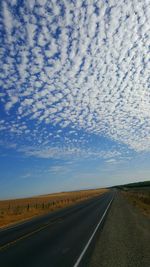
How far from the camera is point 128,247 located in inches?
463

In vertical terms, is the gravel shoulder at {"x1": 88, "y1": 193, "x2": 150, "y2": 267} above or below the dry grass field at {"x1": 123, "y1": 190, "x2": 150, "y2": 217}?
below

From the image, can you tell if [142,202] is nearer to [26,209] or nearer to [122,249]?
[26,209]

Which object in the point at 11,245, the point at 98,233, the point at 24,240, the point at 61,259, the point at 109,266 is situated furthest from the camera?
the point at 98,233

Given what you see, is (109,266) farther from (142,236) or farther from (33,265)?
(142,236)

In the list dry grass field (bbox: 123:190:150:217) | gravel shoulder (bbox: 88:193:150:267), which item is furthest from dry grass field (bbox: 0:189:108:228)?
gravel shoulder (bbox: 88:193:150:267)

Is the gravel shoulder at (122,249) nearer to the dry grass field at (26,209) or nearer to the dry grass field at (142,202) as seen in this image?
the dry grass field at (142,202)

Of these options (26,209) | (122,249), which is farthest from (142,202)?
(122,249)

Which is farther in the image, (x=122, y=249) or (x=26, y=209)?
(x=26, y=209)

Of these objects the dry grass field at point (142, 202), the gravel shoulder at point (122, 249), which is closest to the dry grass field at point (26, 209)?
the dry grass field at point (142, 202)

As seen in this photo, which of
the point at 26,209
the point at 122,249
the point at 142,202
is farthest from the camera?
the point at 26,209

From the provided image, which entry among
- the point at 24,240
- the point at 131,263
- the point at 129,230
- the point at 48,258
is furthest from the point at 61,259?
the point at 129,230

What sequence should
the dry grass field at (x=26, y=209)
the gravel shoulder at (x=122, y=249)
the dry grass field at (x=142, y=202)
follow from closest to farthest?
1. the gravel shoulder at (x=122, y=249)
2. the dry grass field at (x=26, y=209)
3. the dry grass field at (x=142, y=202)

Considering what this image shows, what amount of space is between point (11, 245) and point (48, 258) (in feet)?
11.3

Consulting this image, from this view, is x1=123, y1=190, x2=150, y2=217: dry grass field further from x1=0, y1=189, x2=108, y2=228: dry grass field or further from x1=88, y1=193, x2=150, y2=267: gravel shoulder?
x1=88, y1=193, x2=150, y2=267: gravel shoulder
